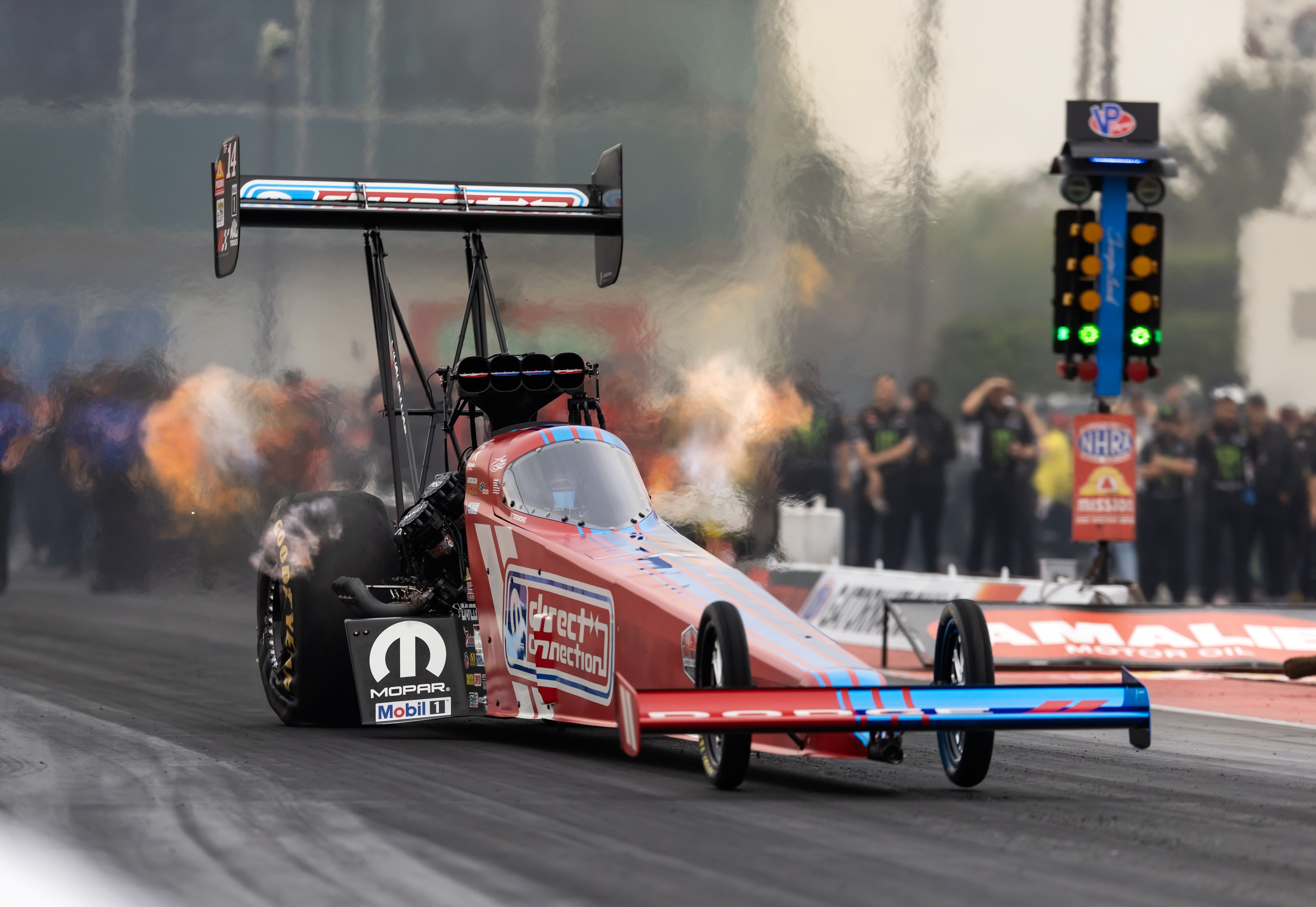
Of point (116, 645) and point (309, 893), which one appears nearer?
point (309, 893)

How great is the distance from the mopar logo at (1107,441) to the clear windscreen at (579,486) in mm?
6657

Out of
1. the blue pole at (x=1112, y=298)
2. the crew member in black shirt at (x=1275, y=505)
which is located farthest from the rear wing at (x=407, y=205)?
the crew member in black shirt at (x=1275, y=505)

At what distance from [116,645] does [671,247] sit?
757 cm

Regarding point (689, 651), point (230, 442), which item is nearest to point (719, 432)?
point (230, 442)

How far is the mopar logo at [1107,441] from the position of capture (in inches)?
574

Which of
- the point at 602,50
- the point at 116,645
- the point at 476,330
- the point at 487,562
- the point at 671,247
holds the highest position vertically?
the point at 602,50

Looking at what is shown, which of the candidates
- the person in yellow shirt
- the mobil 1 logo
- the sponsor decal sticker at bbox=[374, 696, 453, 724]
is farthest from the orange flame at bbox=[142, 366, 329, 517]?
the sponsor decal sticker at bbox=[374, 696, 453, 724]

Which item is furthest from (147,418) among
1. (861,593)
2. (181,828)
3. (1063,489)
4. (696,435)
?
(181,828)

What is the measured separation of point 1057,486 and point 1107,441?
508 centimetres

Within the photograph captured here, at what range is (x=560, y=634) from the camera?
27.0 feet

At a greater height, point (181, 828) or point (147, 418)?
point (147, 418)

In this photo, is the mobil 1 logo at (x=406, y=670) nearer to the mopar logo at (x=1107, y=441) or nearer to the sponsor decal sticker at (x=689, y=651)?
the sponsor decal sticker at (x=689, y=651)

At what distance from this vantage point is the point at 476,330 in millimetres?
11109

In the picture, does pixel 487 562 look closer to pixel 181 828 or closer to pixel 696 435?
pixel 181 828
